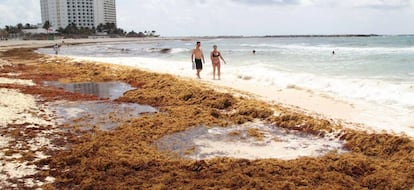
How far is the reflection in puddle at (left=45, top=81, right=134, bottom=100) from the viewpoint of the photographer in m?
12.0

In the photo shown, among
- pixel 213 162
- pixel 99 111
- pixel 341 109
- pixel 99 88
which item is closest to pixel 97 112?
pixel 99 111

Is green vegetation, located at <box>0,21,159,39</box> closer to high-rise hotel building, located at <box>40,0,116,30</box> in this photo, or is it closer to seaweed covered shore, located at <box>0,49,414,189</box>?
high-rise hotel building, located at <box>40,0,116,30</box>

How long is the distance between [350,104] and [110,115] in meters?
5.83

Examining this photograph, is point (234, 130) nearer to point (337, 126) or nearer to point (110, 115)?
point (337, 126)

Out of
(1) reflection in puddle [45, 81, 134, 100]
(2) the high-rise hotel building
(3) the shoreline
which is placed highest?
(2) the high-rise hotel building

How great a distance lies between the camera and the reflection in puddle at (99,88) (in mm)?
12023

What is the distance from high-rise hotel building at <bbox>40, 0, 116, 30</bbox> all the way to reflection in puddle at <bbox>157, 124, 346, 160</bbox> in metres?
171

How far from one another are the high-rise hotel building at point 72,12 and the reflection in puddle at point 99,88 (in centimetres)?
16205

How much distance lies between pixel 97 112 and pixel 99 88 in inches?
175

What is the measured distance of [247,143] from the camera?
645cm

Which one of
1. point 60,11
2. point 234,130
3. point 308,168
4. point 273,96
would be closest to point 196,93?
point 273,96

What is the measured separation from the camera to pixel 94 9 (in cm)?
17362

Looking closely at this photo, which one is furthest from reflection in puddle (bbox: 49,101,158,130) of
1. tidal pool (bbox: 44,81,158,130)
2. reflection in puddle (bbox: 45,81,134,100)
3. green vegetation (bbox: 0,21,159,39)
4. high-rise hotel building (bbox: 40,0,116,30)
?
high-rise hotel building (bbox: 40,0,116,30)

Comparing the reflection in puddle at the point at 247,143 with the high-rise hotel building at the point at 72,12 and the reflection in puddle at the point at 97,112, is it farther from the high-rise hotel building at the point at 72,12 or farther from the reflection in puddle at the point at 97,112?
the high-rise hotel building at the point at 72,12
